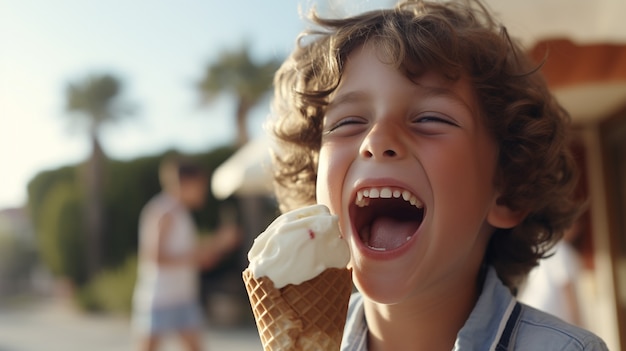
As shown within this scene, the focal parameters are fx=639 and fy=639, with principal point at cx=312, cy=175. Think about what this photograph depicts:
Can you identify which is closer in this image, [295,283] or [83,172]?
[295,283]

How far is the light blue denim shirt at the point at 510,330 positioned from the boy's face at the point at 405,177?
0.09 m

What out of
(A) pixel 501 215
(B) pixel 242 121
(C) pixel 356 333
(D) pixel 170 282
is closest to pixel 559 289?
(A) pixel 501 215

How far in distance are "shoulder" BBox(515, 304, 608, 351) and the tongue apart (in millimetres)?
406

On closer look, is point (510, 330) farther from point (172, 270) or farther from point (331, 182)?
point (172, 270)

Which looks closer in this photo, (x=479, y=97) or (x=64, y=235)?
(x=479, y=97)

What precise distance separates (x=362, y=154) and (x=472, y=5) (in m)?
0.98

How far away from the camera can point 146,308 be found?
603 cm

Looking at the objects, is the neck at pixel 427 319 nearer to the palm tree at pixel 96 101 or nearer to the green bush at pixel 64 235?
the green bush at pixel 64 235

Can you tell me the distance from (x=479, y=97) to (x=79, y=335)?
13.4 m

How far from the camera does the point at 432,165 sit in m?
1.67

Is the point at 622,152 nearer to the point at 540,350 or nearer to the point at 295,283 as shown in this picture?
the point at 540,350

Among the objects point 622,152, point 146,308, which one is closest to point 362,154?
point 622,152

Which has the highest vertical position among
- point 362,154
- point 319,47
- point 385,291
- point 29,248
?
point 319,47

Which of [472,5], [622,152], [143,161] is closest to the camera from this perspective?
[472,5]
